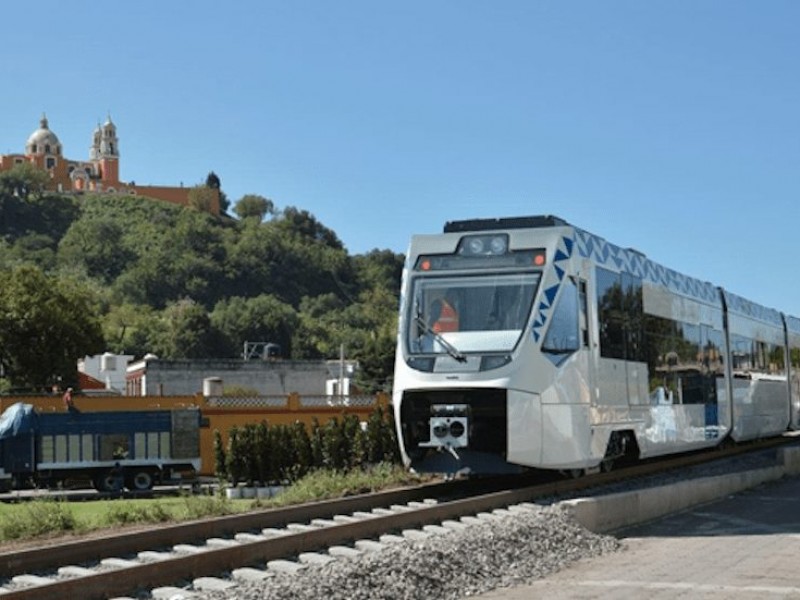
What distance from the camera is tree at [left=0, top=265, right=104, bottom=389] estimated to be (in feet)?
226

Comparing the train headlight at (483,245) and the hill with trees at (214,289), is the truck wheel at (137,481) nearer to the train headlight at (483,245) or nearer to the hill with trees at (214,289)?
the train headlight at (483,245)

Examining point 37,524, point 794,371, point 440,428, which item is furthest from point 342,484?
point 794,371

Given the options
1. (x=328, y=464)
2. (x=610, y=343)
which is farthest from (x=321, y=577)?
(x=328, y=464)

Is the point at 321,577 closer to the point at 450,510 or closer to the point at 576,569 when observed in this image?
the point at 576,569

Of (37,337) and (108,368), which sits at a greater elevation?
(37,337)

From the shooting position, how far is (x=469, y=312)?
1747 cm

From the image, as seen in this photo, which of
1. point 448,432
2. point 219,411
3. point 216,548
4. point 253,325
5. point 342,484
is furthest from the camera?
point 253,325

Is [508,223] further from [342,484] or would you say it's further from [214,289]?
[214,289]

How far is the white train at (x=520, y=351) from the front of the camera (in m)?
16.7

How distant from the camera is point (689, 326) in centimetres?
2408

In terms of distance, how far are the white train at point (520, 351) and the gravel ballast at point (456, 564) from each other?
1821 millimetres

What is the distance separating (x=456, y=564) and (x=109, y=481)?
23342 mm

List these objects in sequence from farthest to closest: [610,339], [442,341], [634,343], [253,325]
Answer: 1. [253,325]
2. [634,343]
3. [610,339]
4. [442,341]

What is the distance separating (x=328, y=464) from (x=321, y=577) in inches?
577
